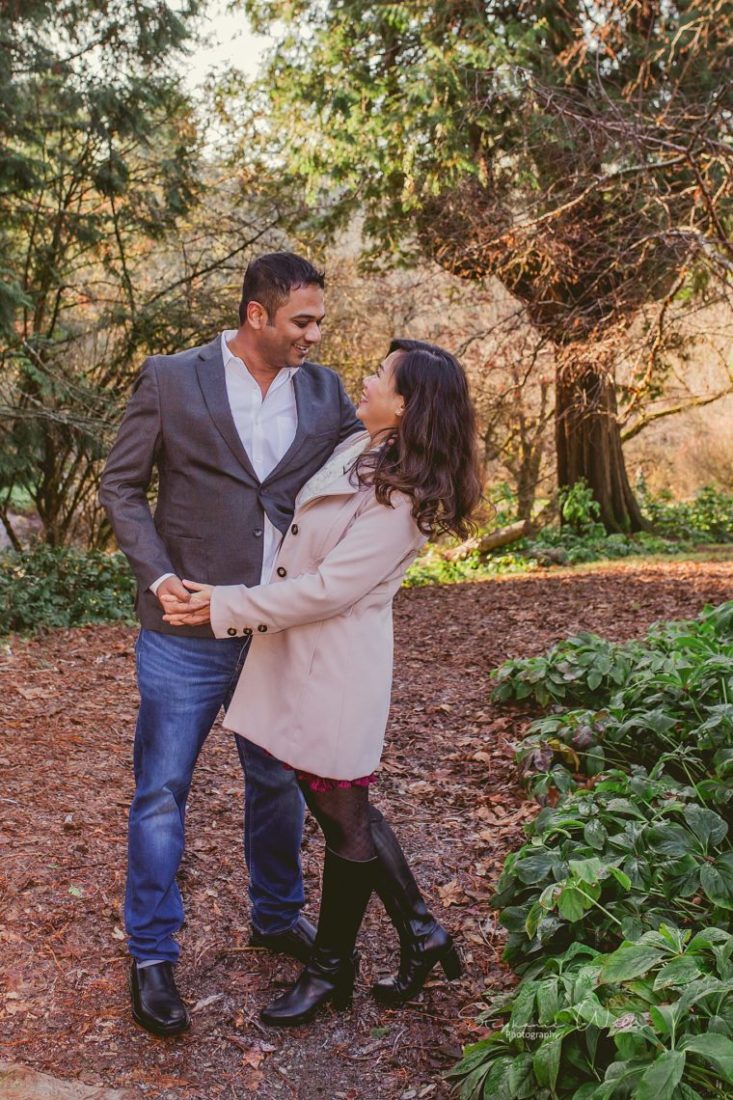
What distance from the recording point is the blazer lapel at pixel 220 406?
2689 millimetres

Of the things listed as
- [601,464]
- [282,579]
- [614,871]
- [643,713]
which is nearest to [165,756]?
[282,579]

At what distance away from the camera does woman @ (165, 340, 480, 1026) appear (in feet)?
8.12

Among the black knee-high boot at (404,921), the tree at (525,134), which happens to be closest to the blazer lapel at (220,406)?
the black knee-high boot at (404,921)

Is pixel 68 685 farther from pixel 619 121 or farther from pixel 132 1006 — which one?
pixel 619 121

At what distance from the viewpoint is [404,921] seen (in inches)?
110

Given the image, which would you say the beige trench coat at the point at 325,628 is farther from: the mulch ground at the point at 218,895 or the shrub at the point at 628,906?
the mulch ground at the point at 218,895

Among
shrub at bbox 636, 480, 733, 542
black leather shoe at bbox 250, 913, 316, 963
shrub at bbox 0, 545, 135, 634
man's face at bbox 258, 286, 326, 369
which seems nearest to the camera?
man's face at bbox 258, 286, 326, 369

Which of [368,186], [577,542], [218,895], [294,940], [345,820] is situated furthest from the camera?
[577,542]

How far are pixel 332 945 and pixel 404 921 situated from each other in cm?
22

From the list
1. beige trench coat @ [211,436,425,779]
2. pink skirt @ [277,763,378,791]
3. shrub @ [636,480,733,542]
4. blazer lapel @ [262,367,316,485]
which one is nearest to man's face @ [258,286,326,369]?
blazer lapel @ [262,367,316,485]

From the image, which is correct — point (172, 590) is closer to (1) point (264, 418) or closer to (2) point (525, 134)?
(1) point (264, 418)

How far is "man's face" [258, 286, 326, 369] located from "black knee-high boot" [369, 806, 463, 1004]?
1.33 meters

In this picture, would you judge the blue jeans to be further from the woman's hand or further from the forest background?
the forest background

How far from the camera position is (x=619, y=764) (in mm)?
3777
